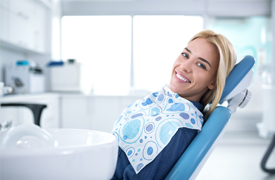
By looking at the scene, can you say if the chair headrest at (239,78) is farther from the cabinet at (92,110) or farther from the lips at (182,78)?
the cabinet at (92,110)

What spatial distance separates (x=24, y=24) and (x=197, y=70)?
2642mm

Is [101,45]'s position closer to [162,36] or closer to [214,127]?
[162,36]

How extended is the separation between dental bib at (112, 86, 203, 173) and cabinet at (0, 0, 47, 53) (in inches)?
81.2

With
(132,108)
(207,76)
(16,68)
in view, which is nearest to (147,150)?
(132,108)

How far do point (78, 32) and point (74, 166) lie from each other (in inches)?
157

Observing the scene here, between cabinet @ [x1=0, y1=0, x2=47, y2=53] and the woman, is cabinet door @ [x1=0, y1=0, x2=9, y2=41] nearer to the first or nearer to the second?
cabinet @ [x1=0, y1=0, x2=47, y2=53]

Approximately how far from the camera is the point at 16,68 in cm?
299

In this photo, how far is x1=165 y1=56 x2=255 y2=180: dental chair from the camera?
81 cm

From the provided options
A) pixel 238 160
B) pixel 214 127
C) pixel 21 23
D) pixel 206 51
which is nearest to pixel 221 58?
pixel 206 51

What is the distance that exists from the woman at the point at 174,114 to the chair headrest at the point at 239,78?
29 millimetres

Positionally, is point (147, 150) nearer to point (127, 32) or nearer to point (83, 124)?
point (83, 124)

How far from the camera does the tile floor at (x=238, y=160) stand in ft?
7.75

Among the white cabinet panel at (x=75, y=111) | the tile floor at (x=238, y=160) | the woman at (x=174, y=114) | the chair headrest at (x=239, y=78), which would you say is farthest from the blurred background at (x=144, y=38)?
the chair headrest at (x=239, y=78)

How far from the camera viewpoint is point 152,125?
2.98 ft
